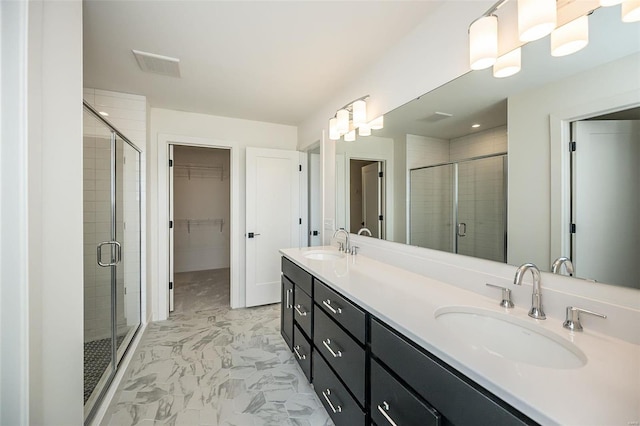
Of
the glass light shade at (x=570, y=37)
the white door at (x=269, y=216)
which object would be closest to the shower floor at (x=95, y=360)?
the white door at (x=269, y=216)

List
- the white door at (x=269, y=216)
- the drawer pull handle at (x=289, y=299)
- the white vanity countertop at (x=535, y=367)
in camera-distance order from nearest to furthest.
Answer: the white vanity countertop at (x=535, y=367), the drawer pull handle at (x=289, y=299), the white door at (x=269, y=216)

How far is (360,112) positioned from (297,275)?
1.39 m

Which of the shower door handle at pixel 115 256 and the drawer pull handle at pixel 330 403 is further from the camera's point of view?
the shower door handle at pixel 115 256

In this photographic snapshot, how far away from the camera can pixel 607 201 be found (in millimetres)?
903

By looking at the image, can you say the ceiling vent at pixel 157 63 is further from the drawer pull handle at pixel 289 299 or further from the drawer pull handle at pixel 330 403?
the drawer pull handle at pixel 330 403

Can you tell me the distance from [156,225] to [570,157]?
340 cm

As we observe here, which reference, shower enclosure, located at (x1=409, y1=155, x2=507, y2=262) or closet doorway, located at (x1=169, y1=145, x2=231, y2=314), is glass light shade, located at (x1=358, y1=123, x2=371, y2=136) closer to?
shower enclosure, located at (x1=409, y1=155, x2=507, y2=262)

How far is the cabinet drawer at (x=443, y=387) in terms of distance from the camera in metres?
0.63

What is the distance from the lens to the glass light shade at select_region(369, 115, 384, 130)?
6.52 feet

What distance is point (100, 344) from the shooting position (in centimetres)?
192

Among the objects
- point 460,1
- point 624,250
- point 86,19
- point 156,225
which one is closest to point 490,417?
point 624,250

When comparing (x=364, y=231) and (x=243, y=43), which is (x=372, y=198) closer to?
(x=364, y=231)

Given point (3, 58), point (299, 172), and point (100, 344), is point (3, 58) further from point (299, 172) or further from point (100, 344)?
point (299, 172)

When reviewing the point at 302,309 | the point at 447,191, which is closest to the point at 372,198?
the point at 447,191
